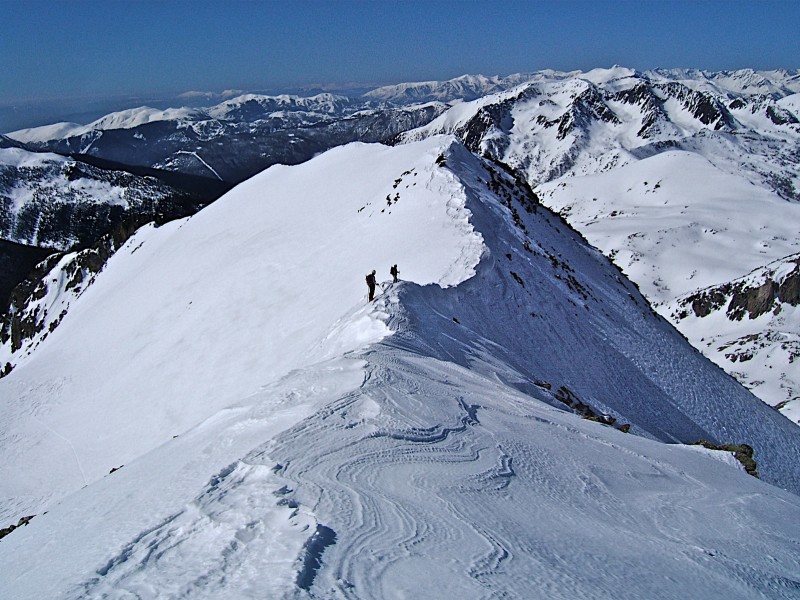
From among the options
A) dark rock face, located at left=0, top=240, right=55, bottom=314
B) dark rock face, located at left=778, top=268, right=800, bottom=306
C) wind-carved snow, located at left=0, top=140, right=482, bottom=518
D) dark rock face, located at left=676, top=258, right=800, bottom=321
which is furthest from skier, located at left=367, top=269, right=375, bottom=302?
dark rock face, located at left=0, top=240, right=55, bottom=314

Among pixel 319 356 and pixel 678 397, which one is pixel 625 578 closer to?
pixel 319 356

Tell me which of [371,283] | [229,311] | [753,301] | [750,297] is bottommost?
[753,301]

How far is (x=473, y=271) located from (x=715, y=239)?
432 ft

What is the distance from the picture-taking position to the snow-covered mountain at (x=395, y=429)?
207 inches

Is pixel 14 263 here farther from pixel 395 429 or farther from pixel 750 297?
pixel 750 297

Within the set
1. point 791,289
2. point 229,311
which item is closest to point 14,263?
point 229,311

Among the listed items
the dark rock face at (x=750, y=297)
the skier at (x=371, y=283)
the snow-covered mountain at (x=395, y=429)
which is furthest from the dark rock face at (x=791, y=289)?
the skier at (x=371, y=283)

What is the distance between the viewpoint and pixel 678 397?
2441 cm

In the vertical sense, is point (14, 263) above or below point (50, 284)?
below

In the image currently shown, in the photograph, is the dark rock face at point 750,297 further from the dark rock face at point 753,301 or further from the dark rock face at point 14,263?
the dark rock face at point 14,263

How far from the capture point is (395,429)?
27.8ft

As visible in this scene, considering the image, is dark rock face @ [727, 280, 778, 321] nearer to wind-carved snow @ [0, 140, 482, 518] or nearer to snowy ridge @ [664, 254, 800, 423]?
snowy ridge @ [664, 254, 800, 423]

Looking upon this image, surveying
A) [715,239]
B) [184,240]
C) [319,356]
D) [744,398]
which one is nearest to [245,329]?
[319,356]

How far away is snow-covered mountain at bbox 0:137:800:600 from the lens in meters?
5.26
